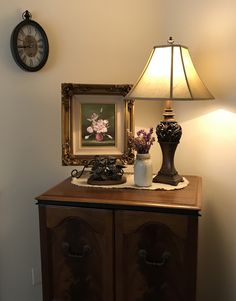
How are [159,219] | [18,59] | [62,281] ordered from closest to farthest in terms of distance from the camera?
[159,219] < [62,281] < [18,59]

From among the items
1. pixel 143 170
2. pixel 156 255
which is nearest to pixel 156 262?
pixel 156 255

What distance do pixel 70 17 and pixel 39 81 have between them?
0.36 m

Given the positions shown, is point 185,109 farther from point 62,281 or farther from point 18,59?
point 62,281

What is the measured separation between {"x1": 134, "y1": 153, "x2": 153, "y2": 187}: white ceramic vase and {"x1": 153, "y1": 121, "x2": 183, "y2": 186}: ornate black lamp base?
9 centimetres

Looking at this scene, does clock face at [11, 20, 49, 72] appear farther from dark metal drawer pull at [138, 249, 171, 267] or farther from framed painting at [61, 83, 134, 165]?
dark metal drawer pull at [138, 249, 171, 267]

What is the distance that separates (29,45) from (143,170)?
33.7 inches

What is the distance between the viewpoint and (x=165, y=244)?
47.6 inches

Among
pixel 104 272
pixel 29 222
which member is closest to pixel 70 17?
pixel 29 222

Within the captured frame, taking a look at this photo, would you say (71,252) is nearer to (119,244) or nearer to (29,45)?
(119,244)

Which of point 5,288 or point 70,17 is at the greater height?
point 70,17

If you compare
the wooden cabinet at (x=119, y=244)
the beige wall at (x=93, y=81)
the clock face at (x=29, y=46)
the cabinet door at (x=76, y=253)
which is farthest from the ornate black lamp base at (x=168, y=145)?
the clock face at (x=29, y=46)

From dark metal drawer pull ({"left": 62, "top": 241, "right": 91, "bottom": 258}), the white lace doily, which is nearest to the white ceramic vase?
the white lace doily

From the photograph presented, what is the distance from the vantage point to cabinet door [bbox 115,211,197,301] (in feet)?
3.90

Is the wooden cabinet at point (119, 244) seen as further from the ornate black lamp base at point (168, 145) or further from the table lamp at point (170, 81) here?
the table lamp at point (170, 81)
